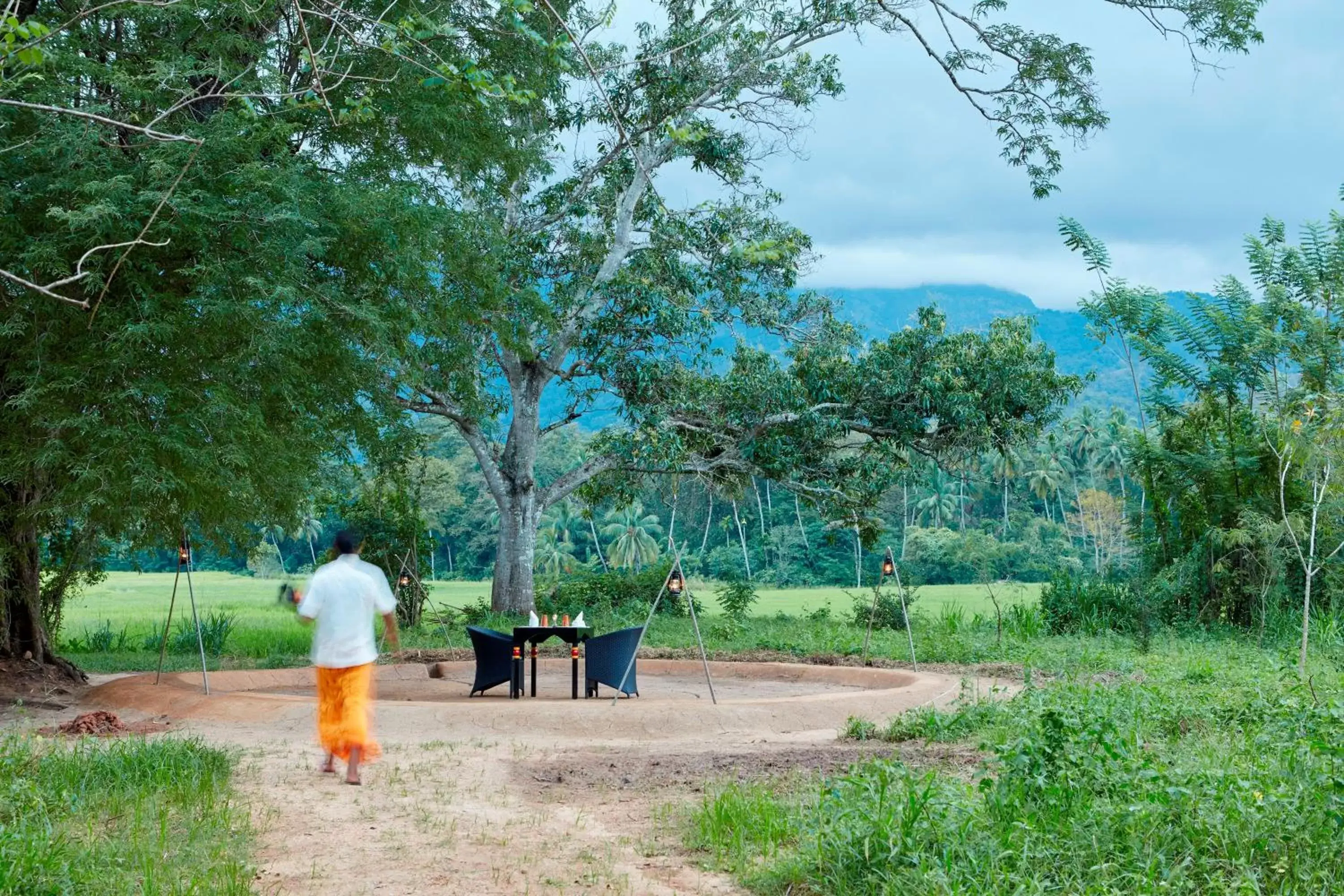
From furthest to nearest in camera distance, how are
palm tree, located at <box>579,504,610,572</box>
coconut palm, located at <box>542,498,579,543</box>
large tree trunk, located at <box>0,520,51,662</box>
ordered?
coconut palm, located at <box>542,498,579,543</box>
palm tree, located at <box>579,504,610,572</box>
large tree trunk, located at <box>0,520,51,662</box>

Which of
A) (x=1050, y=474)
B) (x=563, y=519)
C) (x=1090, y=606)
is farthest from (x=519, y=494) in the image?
(x=1050, y=474)

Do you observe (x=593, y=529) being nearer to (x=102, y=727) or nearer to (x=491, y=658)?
(x=491, y=658)

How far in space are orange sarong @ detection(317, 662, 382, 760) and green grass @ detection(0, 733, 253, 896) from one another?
0.63 metres

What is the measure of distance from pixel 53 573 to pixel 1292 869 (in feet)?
55.8

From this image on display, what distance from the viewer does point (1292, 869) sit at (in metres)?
4.37

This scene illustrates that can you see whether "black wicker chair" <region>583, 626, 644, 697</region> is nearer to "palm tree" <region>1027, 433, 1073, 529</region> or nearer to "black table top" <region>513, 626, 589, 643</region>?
"black table top" <region>513, 626, 589, 643</region>

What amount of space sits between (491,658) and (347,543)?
4.85 metres

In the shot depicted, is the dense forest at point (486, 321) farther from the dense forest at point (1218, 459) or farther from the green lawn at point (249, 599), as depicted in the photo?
the green lawn at point (249, 599)

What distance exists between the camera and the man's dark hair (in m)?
7.45

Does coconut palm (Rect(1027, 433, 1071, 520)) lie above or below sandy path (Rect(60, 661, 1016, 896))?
above

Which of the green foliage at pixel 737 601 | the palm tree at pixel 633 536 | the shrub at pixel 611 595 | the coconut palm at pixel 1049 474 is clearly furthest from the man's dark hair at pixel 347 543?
the coconut palm at pixel 1049 474

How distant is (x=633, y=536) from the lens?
67375 mm

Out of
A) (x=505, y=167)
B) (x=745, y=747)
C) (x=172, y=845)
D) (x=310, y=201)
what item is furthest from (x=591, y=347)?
(x=172, y=845)

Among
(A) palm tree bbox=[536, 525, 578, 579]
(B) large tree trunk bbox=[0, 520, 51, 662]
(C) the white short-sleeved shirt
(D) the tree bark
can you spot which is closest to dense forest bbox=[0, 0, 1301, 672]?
(B) large tree trunk bbox=[0, 520, 51, 662]
